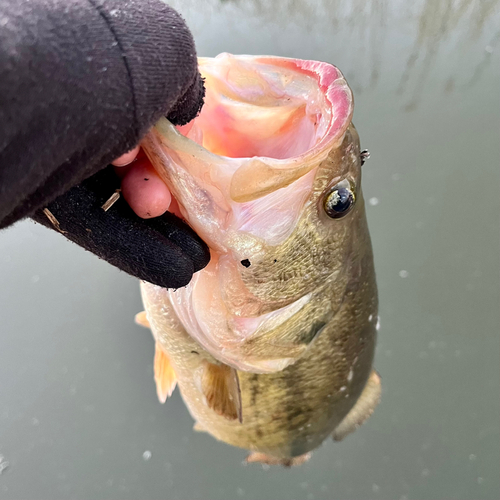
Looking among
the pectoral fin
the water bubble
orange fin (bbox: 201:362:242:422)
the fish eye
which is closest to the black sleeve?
the fish eye

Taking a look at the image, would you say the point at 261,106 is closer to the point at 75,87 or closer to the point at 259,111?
the point at 259,111

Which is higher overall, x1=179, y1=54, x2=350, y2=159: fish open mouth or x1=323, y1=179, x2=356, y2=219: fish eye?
x1=179, y1=54, x2=350, y2=159: fish open mouth

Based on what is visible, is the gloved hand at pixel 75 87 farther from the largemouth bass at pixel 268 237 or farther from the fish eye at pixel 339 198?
the fish eye at pixel 339 198

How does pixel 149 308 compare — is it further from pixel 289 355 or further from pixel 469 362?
pixel 469 362

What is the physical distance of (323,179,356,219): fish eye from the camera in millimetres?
728

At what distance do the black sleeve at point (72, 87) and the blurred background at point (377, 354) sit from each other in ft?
5.04

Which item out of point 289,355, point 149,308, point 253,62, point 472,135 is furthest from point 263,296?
point 472,135

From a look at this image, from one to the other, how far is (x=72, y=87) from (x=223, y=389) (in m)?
0.86

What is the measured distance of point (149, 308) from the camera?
1.02m

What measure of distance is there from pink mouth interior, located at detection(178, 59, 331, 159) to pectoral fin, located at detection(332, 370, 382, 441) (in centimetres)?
109

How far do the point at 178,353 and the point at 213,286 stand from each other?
372mm

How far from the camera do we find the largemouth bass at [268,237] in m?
0.63

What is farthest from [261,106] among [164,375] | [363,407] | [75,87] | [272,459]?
[272,459]

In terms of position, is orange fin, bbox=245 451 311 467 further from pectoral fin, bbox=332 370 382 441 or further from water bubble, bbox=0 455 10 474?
water bubble, bbox=0 455 10 474
